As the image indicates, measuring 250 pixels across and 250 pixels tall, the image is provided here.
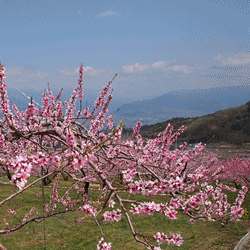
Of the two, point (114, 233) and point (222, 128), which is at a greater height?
point (114, 233)

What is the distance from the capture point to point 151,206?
2.62 meters

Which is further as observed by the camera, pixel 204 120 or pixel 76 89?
pixel 204 120

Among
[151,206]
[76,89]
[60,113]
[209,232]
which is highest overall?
[76,89]

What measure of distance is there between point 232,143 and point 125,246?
61384mm

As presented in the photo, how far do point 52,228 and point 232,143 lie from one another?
61925mm

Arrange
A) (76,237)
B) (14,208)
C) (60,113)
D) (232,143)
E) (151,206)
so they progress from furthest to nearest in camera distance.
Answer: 1. (232,143)
2. (14,208)
3. (76,237)
4. (60,113)
5. (151,206)

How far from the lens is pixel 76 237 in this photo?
9484 mm

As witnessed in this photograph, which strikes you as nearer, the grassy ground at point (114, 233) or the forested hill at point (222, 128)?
the grassy ground at point (114, 233)

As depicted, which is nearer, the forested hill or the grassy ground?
the grassy ground

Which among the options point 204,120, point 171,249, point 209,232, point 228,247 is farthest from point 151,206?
point 204,120

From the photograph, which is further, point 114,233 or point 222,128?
point 222,128

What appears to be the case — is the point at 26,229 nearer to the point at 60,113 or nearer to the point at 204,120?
the point at 60,113

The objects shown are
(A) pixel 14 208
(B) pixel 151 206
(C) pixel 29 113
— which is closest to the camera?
(B) pixel 151 206

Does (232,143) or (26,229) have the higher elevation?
(26,229)
